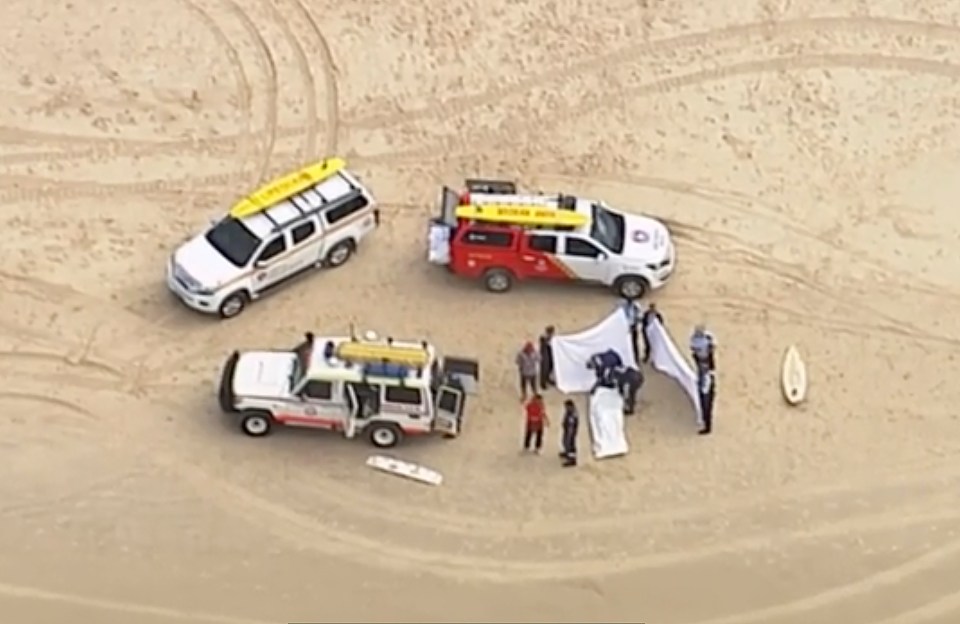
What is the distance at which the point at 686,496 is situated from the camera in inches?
951

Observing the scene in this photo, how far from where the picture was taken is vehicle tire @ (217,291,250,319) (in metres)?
26.3

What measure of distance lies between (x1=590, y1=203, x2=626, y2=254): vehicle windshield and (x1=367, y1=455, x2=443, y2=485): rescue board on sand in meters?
4.51

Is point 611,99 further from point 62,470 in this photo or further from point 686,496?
point 62,470

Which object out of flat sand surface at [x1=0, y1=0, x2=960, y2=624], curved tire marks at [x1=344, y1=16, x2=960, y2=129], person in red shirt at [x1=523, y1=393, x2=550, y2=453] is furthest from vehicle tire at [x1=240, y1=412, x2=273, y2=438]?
curved tire marks at [x1=344, y1=16, x2=960, y2=129]

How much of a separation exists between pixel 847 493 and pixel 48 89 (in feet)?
46.8

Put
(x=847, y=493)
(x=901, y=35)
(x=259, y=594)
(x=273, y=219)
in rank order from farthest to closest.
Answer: (x=901, y=35) → (x=273, y=219) → (x=847, y=493) → (x=259, y=594)

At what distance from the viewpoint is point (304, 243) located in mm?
26703

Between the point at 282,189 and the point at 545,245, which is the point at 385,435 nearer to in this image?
the point at 545,245

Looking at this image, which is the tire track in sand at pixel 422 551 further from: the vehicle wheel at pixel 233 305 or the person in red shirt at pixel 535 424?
the vehicle wheel at pixel 233 305

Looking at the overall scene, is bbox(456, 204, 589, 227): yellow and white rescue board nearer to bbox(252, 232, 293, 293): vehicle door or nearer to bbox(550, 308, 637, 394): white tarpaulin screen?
bbox(550, 308, 637, 394): white tarpaulin screen

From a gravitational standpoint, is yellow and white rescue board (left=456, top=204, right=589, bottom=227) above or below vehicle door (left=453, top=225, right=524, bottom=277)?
above

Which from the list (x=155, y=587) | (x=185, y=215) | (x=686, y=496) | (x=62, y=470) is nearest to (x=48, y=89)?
(x=185, y=215)

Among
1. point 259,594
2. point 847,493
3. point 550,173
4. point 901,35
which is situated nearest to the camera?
point 259,594

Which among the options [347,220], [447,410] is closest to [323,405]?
[447,410]
